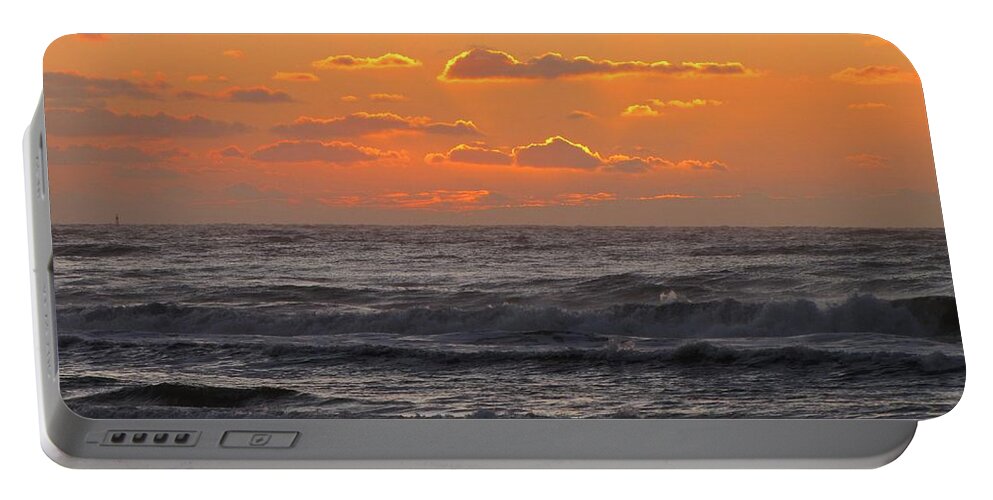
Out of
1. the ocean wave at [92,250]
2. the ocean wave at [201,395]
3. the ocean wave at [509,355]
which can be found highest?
the ocean wave at [92,250]

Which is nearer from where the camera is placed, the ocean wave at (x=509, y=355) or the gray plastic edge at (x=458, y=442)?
the ocean wave at (x=509, y=355)

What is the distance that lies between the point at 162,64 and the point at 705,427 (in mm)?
1674

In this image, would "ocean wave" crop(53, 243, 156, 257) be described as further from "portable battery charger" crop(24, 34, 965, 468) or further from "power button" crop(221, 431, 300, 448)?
"power button" crop(221, 431, 300, 448)

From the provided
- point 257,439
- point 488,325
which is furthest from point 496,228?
point 257,439

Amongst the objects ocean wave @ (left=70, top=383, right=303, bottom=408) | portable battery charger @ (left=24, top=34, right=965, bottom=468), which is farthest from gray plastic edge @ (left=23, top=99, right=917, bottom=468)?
ocean wave @ (left=70, top=383, right=303, bottom=408)

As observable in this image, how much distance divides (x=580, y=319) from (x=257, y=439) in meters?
0.85

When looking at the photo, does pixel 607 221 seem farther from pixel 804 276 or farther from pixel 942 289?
pixel 942 289

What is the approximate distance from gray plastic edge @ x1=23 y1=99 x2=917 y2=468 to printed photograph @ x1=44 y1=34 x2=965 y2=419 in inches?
5.7

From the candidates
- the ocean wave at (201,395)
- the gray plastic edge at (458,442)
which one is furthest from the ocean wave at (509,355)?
the gray plastic edge at (458,442)

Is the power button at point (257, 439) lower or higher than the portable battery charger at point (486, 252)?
lower

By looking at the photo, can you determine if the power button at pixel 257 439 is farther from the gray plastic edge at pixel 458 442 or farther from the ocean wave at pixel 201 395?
the ocean wave at pixel 201 395

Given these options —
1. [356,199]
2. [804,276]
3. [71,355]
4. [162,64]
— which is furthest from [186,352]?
[804,276]

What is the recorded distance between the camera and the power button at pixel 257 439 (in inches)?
127

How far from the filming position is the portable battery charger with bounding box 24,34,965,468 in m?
3.16
